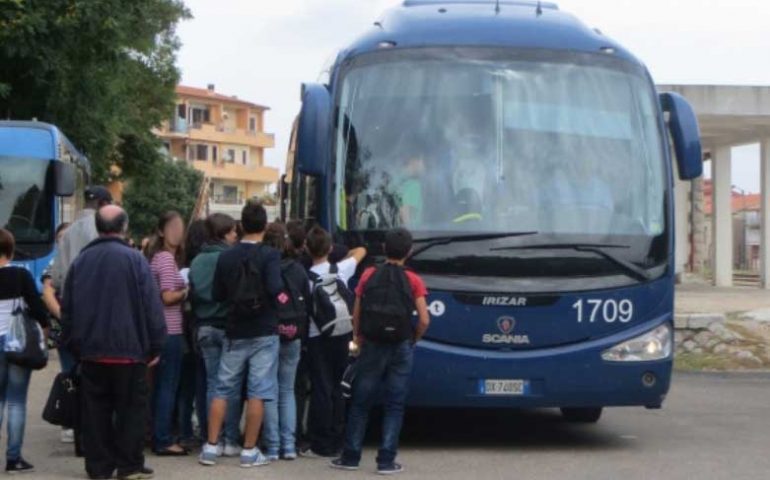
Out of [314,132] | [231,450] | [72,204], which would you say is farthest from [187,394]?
[72,204]

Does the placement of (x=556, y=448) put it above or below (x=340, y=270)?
below

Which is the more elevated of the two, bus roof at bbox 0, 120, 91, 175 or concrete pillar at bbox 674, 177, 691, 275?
bus roof at bbox 0, 120, 91, 175

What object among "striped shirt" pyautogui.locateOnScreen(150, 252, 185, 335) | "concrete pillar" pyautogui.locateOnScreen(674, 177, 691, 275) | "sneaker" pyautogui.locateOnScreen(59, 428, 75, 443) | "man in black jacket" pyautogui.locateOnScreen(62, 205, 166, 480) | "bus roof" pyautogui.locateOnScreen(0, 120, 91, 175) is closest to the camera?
"man in black jacket" pyautogui.locateOnScreen(62, 205, 166, 480)

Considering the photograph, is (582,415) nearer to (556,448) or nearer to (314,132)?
(556,448)

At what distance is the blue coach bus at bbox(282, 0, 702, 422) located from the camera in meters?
11.2

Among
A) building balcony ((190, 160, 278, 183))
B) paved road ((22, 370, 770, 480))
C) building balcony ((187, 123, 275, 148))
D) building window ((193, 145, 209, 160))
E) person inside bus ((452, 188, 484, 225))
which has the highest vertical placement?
building balcony ((187, 123, 275, 148))

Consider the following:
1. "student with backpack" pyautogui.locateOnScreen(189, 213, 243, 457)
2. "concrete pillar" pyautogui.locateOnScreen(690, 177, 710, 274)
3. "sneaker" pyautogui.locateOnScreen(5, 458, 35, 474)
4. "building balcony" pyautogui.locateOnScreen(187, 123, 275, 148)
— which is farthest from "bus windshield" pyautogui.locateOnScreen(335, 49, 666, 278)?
"building balcony" pyautogui.locateOnScreen(187, 123, 275, 148)

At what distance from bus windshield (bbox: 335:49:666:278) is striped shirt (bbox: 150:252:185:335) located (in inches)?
54.0

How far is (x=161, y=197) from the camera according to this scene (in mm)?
69938

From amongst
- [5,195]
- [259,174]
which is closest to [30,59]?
[5,195]

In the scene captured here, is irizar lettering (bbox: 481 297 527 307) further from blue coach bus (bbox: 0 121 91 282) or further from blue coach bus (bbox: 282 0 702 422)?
blue coach bus (bbox: 0 121 91 282)

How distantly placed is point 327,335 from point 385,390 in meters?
0.80

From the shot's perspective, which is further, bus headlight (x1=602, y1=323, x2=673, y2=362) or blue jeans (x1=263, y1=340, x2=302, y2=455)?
bus headlight (x1=602, y1=323, x2=673, y2=362)

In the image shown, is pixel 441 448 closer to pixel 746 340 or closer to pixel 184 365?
pixel 184 365
